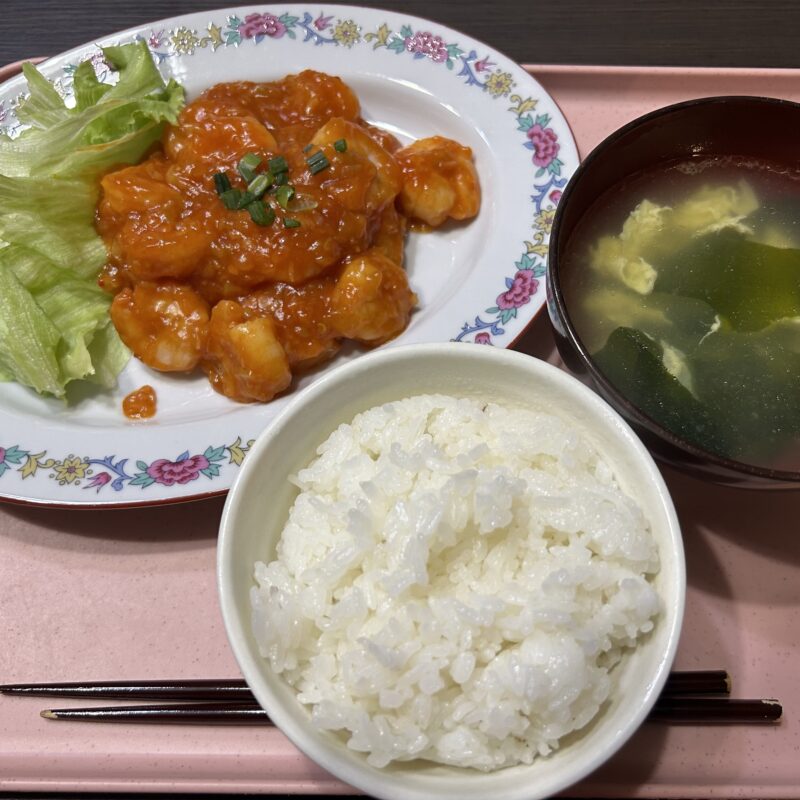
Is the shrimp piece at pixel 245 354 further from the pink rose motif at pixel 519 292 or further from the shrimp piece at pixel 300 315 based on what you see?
the pink rose motif at pixel 519 292

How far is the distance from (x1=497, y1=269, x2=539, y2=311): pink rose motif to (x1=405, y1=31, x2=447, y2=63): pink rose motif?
109cm

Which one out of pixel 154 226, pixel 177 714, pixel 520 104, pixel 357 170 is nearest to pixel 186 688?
pixel 177 714

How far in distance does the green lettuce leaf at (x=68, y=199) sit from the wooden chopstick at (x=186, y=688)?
1011 mm

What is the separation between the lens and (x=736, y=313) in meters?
1.89

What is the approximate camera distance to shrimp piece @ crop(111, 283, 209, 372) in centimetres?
240

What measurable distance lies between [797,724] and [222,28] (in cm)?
313

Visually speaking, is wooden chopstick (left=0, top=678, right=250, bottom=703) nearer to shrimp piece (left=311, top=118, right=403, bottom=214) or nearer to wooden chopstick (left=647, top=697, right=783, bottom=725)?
wooden chopstick (left=647, top=697, right=783, bottom=725)

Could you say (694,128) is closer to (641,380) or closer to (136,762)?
(641,380)

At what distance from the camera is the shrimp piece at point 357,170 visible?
2439 mm

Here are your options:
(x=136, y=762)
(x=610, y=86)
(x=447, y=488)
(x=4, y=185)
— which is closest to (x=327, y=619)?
(x=447, y=488)

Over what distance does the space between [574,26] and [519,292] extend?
1915mm

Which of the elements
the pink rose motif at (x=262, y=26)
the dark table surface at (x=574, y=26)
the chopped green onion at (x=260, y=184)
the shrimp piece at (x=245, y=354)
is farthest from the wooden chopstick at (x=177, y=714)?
the dark table surface at (x=574, y=26)

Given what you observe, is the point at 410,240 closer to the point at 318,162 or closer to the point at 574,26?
the point at 318,162

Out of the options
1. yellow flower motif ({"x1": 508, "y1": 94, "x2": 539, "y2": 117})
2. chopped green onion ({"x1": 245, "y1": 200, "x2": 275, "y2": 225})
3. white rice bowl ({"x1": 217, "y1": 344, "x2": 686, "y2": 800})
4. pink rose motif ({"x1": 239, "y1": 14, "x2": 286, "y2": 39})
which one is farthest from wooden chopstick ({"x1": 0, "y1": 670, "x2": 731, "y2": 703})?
pink rose motif ({"x1": 239, "y1": 14, "x2": 286, "y2": 39})
